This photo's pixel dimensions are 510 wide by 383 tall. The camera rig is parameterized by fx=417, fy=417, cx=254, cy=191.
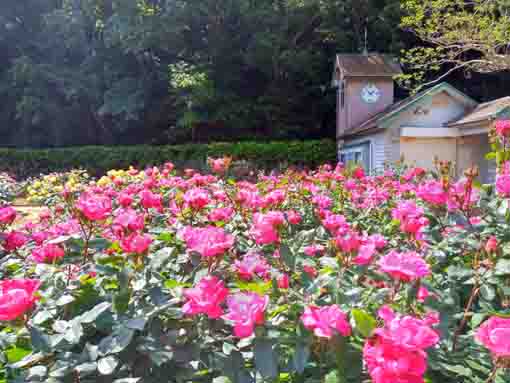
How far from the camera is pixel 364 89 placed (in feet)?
46.0

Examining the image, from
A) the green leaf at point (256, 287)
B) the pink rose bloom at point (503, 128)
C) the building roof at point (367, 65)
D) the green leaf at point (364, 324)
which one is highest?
the building roof at point (367, 65)

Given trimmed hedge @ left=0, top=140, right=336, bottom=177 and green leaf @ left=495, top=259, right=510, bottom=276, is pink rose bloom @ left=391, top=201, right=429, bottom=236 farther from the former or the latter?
trimmed hedge @ left=0, top=140, right=336, bottom=177

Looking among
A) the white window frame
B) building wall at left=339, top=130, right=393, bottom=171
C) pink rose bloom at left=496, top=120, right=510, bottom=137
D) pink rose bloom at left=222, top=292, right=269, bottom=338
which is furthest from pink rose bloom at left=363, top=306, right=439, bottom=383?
building wall at left=339, top=130, right=393, bottom=171

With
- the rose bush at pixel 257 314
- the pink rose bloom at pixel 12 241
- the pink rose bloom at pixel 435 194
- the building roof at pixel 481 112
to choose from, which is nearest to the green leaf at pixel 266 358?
the rose bush at pixel 257 314

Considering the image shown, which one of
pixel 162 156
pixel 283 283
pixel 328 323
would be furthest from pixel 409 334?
pixel 162 156

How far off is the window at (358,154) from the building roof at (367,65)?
2.48 metres

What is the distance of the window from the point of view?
12046mm

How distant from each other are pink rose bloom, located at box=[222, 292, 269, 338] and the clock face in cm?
1413

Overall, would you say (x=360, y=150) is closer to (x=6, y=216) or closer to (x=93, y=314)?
(x=6, y=216)

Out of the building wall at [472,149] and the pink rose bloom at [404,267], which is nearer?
the pink rose bloom at [404,267]

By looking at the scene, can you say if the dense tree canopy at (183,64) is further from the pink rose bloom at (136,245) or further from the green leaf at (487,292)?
the green leaf at (487,292)

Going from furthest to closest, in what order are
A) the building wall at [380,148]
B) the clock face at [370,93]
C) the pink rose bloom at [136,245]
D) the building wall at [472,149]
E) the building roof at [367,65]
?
the clock face at [370,93]
the building roof at [367,65]
the building wall at [472,149]
the building wall at [380,148]
the pink rose bloom at [136,245]

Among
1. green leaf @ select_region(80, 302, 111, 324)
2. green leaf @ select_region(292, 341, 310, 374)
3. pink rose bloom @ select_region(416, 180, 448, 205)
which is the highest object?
pink rose bloom @ select_region(416, 180, 448, 205)

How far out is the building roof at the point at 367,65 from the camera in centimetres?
1381
